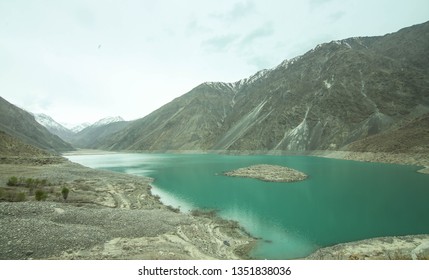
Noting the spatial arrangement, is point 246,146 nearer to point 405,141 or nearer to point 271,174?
point 405,141

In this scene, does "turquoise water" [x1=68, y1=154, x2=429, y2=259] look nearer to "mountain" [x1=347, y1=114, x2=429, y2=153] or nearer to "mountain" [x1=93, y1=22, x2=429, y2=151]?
"mountain" [x1=347, y1=114, x2=429, y2=153]

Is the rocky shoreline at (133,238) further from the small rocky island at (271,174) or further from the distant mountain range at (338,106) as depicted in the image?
the distant mountain range at (338,106)

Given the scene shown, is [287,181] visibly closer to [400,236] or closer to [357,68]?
[400,236]

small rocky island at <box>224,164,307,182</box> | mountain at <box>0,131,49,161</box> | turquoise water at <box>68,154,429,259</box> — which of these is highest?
mountain at <box>0,131,49,161</box>

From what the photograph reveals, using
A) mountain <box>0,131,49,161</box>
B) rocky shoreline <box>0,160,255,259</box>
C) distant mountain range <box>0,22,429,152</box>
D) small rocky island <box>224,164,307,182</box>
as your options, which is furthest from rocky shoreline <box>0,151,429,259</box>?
distant mountain range <box>0,22,429,152</box>

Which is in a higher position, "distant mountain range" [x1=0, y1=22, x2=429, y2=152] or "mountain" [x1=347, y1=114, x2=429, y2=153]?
"distant mountain range" [x1=0, y1=22, x2=429, y2=152]

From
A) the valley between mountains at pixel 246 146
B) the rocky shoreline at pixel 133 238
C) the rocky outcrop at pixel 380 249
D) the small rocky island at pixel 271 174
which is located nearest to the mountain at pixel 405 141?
the valley between mountains at pixel 246 146

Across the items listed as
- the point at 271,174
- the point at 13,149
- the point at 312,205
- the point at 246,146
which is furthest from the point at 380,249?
the point at 246,146
